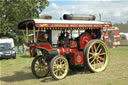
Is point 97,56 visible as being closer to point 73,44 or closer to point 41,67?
point 73,44

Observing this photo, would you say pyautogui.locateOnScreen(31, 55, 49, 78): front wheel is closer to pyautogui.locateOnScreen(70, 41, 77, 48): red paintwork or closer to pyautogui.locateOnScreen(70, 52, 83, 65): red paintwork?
pyautogui.locateOnScreen(70, 52, 83, 65): red paintwork

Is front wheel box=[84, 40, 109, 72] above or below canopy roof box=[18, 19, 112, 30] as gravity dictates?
below

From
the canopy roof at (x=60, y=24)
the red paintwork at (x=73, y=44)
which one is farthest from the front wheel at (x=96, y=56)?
the canopy roof at (x=60, y=24)

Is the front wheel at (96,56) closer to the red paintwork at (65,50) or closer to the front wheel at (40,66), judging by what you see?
the red paintwork at (65,50)

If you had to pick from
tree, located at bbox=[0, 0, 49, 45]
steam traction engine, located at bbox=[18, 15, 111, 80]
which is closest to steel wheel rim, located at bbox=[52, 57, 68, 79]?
steam traction engine, located at bbox=[18, 15, 111, 80]

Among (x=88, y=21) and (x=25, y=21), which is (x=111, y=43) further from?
(x=25, y=21)

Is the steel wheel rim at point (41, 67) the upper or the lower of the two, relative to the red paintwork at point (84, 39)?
lower

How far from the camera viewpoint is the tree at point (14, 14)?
98.6ft

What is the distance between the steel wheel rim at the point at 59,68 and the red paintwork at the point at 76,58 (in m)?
0.53

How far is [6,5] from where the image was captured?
31234 mm

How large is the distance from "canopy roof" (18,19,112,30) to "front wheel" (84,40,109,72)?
0.79 m

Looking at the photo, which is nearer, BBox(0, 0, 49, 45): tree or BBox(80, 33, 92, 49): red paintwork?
BBox(80, 33, 92, 49): red paintwork

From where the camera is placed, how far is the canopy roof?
767 cm

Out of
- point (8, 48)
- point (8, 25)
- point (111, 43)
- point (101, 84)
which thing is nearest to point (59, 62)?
point (101, 84)
